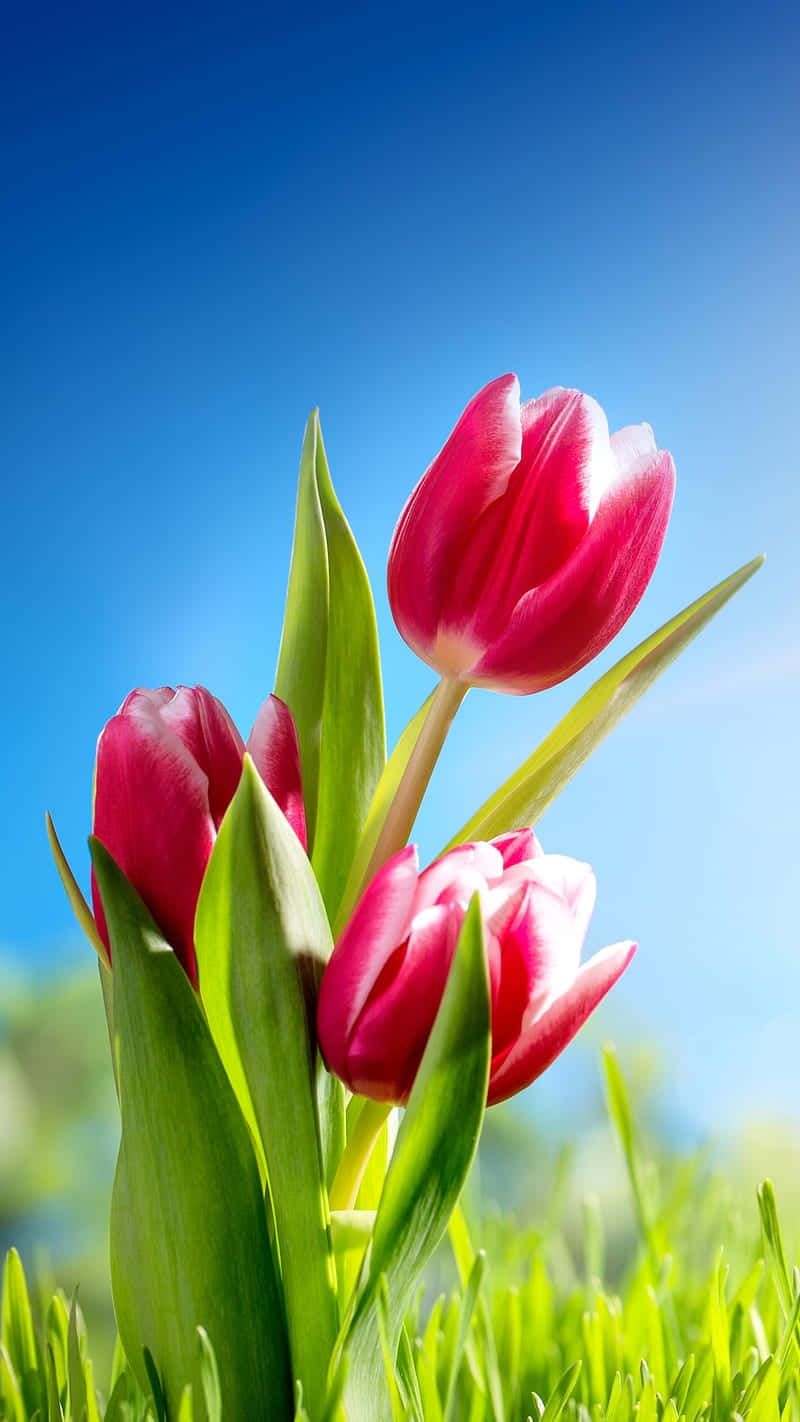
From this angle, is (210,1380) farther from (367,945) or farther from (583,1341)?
(583,1341)

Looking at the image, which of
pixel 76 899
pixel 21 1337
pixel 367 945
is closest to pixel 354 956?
pixel 367 945

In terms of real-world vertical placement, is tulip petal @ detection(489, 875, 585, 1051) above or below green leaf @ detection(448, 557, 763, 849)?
below

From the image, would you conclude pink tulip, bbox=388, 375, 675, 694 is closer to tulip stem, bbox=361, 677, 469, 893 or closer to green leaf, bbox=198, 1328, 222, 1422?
tulip stem, bbox=361, 677, 469, 893

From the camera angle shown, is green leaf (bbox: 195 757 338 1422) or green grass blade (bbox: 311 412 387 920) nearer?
green leaf (bbox: 195 757 338 1422)

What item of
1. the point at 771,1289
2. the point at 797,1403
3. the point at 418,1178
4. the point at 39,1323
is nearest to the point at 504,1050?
the point at 418,1178

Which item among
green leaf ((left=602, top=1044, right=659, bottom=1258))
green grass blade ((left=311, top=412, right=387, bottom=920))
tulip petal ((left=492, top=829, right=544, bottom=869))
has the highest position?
green grass blade ((left=311, top=412, right=387, bottom=920))

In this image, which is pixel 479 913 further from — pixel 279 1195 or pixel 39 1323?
pixel 39 1323

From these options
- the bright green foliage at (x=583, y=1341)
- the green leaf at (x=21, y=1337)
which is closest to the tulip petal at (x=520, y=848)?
the bright green foliage at (x=583, y=1341)

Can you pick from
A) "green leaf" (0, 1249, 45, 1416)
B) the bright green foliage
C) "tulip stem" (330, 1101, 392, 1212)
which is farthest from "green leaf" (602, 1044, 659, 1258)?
"green leaf" (0, 1249, 45, 1416)
